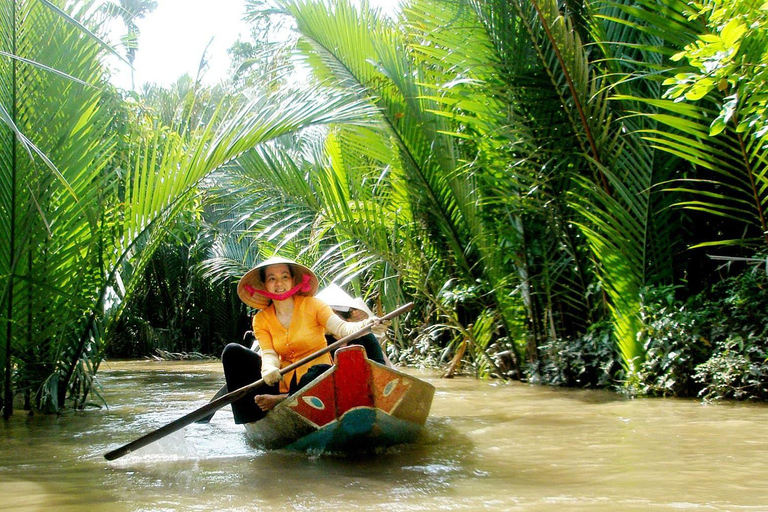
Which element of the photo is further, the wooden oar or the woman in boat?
the woman in boat

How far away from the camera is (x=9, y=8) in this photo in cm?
510

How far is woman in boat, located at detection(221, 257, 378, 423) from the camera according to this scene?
450cm

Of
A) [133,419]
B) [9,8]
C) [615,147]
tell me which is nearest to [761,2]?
[615,147]

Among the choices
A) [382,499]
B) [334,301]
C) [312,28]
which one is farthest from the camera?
[312,28]

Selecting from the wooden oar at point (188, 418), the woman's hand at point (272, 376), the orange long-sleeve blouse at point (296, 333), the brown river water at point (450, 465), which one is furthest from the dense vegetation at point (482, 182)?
the woman's hand at point (272, 376)

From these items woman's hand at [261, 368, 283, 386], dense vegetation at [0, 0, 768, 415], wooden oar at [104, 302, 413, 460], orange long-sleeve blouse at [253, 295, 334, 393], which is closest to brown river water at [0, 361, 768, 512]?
wooden oar at [104, 302, 413, 460]

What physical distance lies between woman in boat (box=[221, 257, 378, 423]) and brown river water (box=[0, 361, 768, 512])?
1.48 feet

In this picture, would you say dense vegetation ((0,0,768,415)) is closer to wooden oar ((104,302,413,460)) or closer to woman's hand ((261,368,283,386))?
wooden oar ((104,302,413,460))

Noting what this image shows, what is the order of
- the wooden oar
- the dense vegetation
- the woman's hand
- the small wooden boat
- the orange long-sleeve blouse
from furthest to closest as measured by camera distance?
the dense vegetation < the orange long-sleeve blouse < the woman's hand < the wooden oar < the small wooden boat

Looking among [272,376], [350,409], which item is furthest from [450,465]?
[272,376]

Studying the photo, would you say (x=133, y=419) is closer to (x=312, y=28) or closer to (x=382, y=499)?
(x=382, y=499)

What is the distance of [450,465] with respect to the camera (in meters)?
3.88

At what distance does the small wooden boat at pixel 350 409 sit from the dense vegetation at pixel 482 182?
1735 mm

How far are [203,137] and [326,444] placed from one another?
226 cm
